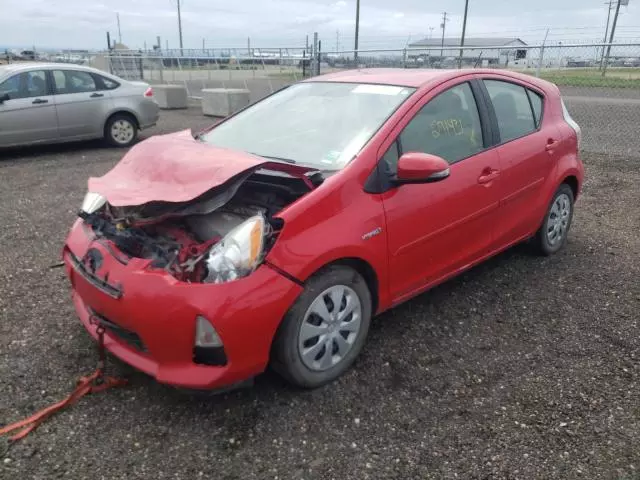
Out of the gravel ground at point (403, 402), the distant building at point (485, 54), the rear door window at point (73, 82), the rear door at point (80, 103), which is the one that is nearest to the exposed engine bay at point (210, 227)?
the gravel ground at point (403, 402)

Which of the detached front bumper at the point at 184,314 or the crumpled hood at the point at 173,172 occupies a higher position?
the crumpled hood at the point at 173,172

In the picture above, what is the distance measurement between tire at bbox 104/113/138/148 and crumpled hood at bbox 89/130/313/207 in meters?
7.04

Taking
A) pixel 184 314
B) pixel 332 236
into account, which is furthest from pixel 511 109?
pixel 184 314

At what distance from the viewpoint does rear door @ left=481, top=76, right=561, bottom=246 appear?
3.93 meters

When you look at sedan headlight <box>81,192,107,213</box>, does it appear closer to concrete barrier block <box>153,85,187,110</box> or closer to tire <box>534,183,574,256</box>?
tire <box>534,183,574,256</box>

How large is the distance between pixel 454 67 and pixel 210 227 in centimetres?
1160

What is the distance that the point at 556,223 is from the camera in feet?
15.7

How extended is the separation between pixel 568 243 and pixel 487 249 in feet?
5.63

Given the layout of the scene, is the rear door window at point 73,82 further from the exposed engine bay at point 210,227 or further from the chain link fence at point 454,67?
the exposed engine bay at point 210,227

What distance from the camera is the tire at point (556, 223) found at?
15.3 feet

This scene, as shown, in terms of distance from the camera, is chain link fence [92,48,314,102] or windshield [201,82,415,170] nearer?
windshield [201,82,415,170]

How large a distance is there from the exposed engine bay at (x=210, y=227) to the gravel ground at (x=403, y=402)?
0.77 meters

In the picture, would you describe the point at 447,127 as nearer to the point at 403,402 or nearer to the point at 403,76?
the point at 403,76

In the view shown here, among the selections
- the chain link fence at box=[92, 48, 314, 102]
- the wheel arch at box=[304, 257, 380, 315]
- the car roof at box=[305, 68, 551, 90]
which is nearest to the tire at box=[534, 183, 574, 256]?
the car roof at box=[305, 68, 551, 90]
